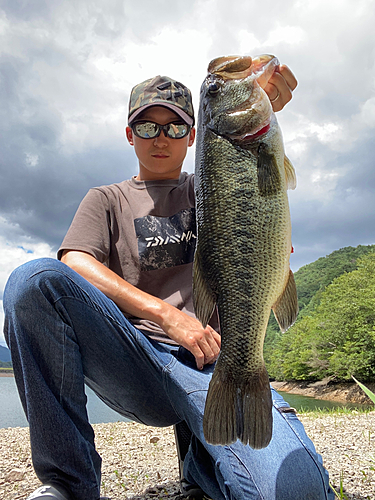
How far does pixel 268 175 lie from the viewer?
188cm

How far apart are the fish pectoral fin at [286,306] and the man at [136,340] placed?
1.67ft

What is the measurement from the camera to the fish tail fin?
5.73ft

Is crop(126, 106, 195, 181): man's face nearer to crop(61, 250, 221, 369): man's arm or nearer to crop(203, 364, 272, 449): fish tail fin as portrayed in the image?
crop(61, 250, 221, 369): man's arm

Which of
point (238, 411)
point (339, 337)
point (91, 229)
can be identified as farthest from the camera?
point (339, 337)

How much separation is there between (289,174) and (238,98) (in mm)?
504

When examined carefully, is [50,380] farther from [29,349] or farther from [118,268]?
[118,268]

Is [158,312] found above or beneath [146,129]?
beneath

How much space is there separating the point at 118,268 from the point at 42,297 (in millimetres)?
788

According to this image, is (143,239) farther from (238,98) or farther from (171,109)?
(238,98)

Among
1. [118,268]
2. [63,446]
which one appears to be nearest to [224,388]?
[63,446]

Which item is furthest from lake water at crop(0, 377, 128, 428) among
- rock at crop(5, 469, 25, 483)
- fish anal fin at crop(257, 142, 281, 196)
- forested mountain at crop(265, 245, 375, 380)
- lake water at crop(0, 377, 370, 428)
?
forested mountain at crop(265, 245, 375, 380)

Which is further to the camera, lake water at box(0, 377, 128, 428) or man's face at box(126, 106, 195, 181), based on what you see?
lake water at box(0, 377, 128, 428)

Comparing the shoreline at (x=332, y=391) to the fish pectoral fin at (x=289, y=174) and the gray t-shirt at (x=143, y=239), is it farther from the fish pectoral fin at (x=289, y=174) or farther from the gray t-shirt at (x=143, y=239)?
the fish pectoral fin at (x=289, y=174)

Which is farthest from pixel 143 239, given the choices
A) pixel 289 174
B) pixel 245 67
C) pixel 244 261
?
pixel 245 67
